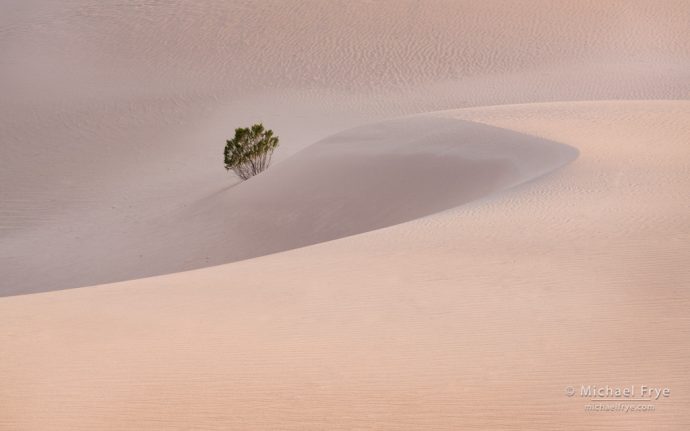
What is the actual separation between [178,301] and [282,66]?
69.5 feet

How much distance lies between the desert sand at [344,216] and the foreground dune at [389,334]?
27 millimetres

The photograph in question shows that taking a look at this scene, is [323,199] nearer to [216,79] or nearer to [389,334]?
[389,334]

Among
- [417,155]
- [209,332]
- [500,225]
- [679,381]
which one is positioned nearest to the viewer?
[679,381]

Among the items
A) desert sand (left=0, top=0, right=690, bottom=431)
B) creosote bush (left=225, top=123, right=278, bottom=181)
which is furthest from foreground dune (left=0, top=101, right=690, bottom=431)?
creosote bush (left=225, top=123, right=278, bottom=181)

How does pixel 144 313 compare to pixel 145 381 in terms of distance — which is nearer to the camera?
pixel 145 381

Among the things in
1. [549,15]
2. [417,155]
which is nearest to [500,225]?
[417,155]

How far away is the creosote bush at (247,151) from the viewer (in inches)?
762

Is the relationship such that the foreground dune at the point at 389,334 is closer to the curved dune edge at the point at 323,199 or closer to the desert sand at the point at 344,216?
the desert sand at the point at 344,216

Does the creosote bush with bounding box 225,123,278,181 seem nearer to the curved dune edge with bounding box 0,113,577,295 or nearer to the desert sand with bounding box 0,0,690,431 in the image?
the desert sand with bounding box 0,0,690,431

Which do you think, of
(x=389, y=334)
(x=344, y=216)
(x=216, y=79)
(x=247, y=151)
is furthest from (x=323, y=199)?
Result: (x=216, y=79)

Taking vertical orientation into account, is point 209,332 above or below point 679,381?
above

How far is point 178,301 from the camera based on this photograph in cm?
775

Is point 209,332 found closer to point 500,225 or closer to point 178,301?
point 178,301

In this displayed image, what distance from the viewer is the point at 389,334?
21.8 ft
